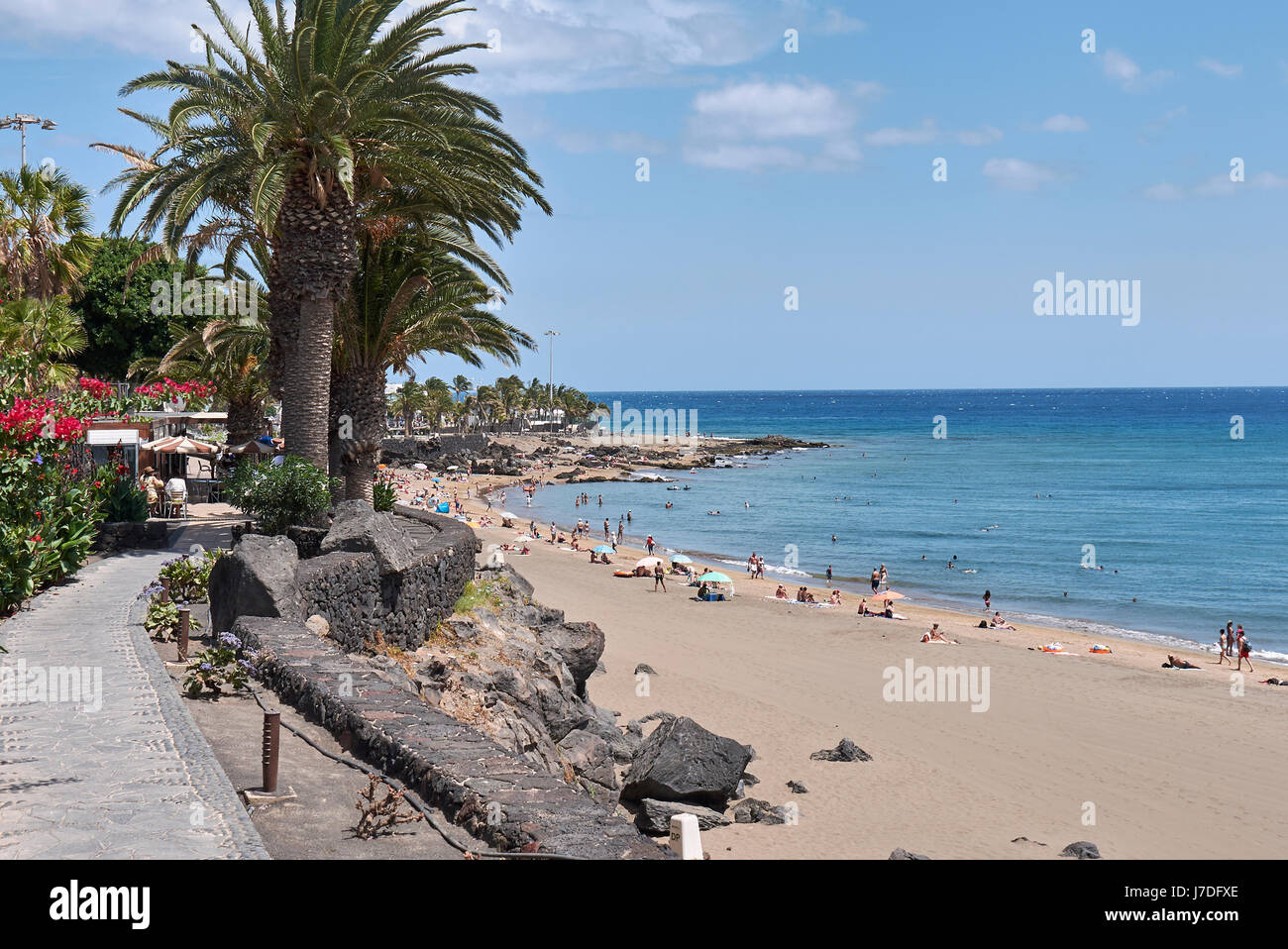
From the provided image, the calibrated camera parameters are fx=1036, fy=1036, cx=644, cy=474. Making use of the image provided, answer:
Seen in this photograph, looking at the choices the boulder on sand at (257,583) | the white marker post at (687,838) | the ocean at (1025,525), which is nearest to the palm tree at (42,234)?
the boulder on sand at (257,583)

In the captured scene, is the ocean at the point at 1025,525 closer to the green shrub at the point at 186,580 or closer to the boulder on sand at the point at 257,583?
the green shrub at the point at 186,580

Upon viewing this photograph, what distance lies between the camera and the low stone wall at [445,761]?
639 centimetres

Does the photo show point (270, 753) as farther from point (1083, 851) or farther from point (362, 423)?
point (362, 423)

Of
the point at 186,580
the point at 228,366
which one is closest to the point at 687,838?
the point at 186,580

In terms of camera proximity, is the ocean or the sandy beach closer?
the sandy beach

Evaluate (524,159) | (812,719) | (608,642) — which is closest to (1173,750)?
(812,719)

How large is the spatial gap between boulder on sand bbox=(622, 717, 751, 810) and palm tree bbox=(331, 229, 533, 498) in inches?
350

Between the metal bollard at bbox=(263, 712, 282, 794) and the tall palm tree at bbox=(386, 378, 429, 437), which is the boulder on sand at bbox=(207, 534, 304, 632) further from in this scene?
the tall palm tree at bbox=(386, 378, 429, 437)

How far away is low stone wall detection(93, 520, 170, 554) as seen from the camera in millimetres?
19312

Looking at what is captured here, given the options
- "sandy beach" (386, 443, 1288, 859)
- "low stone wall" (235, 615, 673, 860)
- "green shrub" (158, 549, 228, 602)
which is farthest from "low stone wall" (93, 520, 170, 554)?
"low stone wall" (235, 615, 673, 860)

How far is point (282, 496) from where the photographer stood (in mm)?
15062
